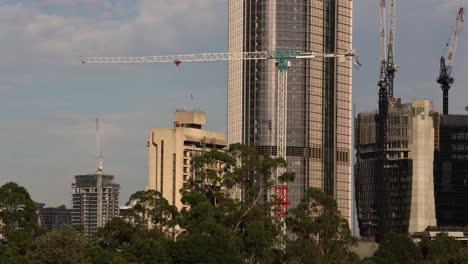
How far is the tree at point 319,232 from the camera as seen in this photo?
191125mm

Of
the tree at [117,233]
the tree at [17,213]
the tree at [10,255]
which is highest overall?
the tree at [17,213]

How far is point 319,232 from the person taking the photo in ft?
636

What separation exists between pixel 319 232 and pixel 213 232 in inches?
841

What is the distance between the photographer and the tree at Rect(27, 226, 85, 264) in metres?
173

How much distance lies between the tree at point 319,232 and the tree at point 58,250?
35.9 meters

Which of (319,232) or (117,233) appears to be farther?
(117,233)

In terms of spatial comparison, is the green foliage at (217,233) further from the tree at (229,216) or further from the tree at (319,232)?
the tree at (229,216)

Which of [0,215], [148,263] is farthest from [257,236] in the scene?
[0,215]

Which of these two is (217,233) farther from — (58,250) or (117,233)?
(58,250)

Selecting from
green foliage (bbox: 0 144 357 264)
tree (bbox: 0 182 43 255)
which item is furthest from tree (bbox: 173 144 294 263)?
tree (bbox: 0 182 43 255)

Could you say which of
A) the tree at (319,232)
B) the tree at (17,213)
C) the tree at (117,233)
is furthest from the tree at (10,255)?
the tree at (319,232)

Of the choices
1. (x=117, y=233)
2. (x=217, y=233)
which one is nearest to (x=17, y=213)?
(x=117, y=233)

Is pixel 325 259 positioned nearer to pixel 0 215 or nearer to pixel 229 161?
pixel 229 161

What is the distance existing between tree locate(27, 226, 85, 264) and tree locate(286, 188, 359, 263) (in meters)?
35.9
